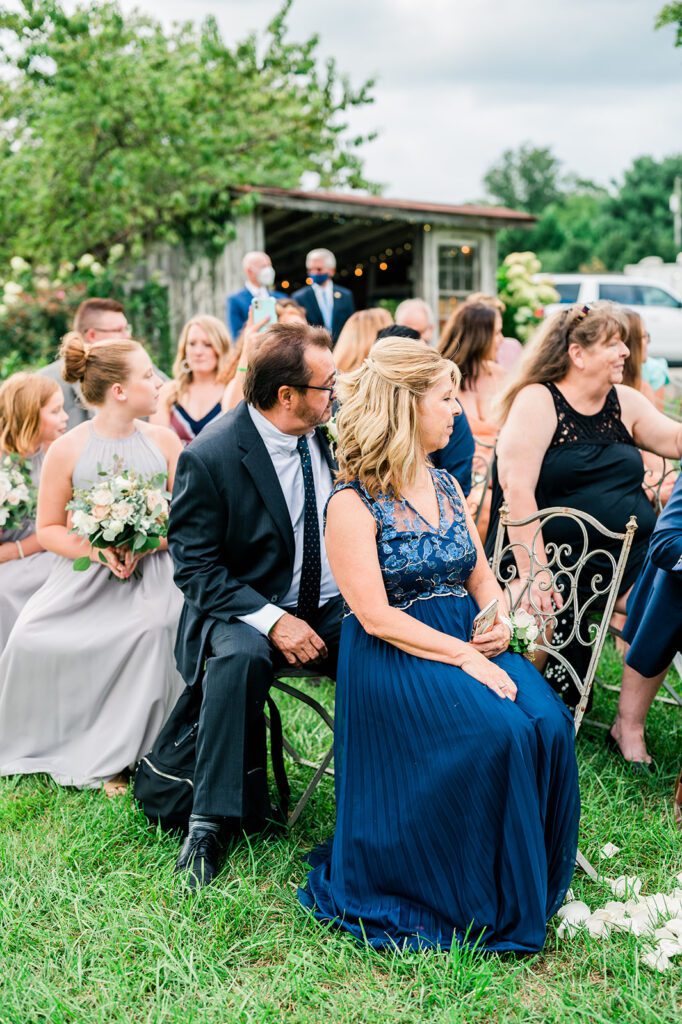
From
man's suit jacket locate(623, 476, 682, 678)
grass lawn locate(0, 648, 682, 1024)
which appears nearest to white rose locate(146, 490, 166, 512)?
grass lawn locate(0, 648, 682, 1024)

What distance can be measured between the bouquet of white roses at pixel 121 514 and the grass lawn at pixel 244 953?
108cm

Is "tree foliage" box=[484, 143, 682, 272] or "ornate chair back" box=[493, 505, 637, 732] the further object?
"tree foliage" box=[484, 143, 682, 272]

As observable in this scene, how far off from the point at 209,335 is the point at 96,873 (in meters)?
4.28

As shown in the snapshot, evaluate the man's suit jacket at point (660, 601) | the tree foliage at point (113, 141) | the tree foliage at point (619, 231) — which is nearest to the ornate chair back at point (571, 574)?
the man's suit jacket at point (660, 601)

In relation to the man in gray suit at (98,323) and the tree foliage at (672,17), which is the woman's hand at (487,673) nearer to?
the man in gray suit at (98,323)

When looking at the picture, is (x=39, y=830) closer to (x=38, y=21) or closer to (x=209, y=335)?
(x=209, y=335)

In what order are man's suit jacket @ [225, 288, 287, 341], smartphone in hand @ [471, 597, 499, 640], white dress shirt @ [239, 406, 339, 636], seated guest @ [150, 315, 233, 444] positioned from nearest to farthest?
smartphone in hand @ [471, 597, 499, 640] < white dress shirt @ [239, 406, 339, 636] < seated guest @ [150, 315, 233, 444] < man's suit jacket @ [225, 288, 287, 341]

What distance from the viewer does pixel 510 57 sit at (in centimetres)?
2059

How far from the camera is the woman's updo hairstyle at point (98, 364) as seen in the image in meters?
4.23

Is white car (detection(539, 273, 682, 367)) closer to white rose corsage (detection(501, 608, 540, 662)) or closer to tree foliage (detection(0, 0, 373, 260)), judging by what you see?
tree foliage (detection(0, 0, 373, 260))

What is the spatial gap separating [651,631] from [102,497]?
87.2 inches

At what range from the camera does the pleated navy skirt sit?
2.76 m

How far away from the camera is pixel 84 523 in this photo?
13.1 ft

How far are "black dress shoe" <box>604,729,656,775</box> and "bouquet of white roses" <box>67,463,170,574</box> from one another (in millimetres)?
2085
